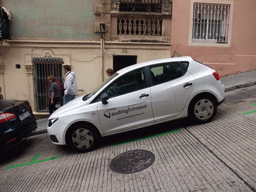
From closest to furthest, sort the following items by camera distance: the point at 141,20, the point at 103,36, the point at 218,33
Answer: the point at 103,36, the point at 141,20, the point at 218,33

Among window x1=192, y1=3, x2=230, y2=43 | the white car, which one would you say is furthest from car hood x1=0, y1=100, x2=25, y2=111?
window x1=192, y1=3, x2=230, y2=43

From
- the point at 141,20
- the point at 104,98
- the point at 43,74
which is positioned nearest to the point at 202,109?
the point at 104,98

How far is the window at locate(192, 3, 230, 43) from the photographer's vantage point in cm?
1014

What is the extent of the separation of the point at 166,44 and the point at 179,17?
1.32 meters

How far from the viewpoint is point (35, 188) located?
3758 millimetres

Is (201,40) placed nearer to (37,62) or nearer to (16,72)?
(37,62)

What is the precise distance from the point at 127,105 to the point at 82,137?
1.21 metres

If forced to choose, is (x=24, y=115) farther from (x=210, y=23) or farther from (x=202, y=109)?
(x=210, y=23)

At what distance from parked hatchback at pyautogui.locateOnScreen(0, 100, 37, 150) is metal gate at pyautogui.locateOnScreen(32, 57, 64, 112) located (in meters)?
4.23

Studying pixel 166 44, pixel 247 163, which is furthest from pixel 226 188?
pixel 166 44

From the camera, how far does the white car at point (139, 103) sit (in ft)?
15.9

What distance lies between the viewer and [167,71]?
518 centimetres

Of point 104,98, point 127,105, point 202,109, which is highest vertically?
point 104,98

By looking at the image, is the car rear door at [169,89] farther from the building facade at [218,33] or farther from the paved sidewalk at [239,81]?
the building facade at [218,33]
